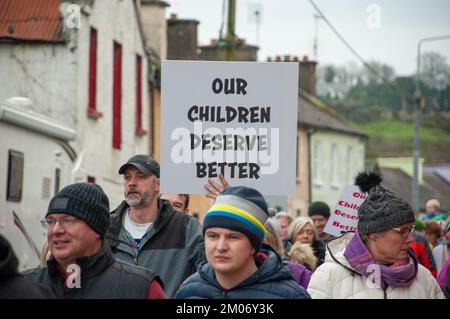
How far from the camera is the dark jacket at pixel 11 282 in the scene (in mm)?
5117

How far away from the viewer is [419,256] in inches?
→ 495

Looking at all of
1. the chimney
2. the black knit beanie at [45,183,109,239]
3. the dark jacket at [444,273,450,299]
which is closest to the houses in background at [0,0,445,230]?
the dark jacket at [444,273,450,299]

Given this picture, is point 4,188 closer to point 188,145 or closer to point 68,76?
point 188,145

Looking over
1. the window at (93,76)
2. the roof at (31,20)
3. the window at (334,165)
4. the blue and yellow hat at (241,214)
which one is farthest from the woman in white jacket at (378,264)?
the window at (334,165)

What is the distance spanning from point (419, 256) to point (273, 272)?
22.5ft

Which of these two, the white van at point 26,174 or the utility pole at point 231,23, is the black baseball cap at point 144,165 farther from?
the utility pole at point 231,23

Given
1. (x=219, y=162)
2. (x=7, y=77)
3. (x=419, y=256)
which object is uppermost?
(x=7, y=77)

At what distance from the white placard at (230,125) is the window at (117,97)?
2080cm

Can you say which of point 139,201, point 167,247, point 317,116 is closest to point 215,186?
point 167,247

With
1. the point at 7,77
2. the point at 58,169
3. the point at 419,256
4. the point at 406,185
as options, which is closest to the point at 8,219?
the point at 58,169

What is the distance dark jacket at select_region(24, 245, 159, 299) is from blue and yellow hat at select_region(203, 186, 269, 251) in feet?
1.31

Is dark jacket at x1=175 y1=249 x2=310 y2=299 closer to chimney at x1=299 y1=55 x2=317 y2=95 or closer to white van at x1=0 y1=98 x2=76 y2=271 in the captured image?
white van at x1=0 y1=98 x2=76 y2=271

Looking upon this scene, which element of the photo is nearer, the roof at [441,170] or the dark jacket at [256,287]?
the dark jacket at [256,287]

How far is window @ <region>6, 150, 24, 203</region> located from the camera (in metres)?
14.0
